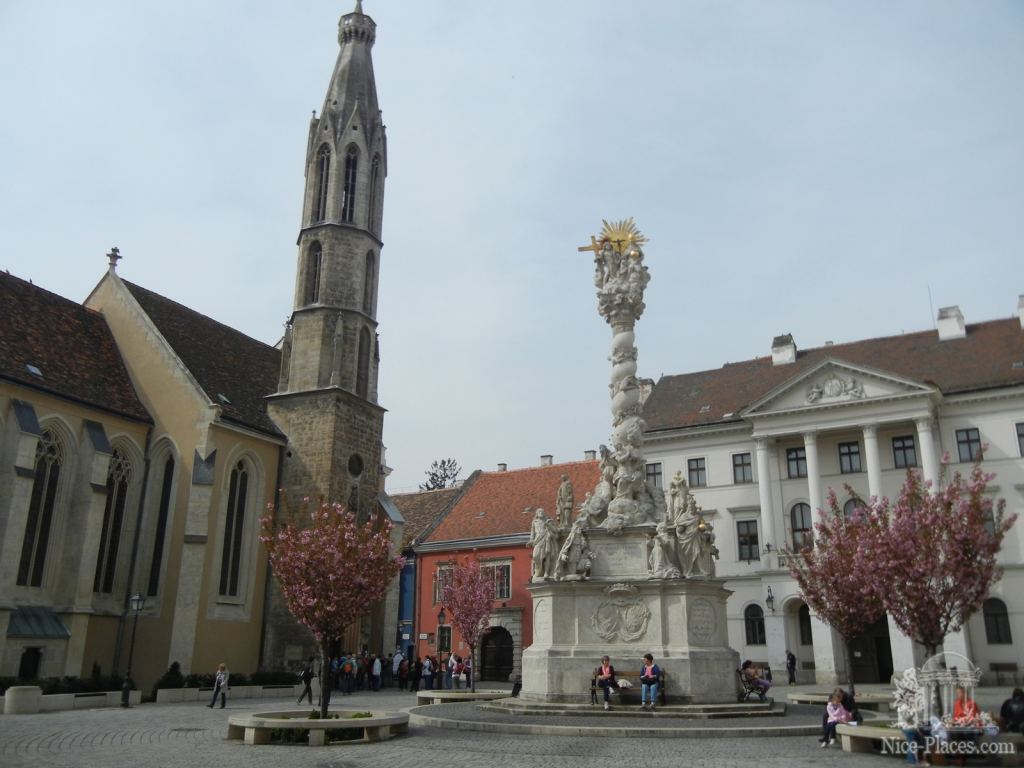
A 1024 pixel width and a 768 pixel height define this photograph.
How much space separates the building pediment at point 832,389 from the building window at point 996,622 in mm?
8351

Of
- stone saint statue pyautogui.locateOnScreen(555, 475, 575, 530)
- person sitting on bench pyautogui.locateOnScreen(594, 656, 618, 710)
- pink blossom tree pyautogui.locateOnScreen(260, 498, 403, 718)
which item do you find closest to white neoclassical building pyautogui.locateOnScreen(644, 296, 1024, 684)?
stone saint statue pyautogui.locateOnScreen(555, 475, 575, 530)

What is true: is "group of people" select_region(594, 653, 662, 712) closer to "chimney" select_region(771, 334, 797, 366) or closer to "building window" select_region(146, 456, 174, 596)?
"building window" select_region(146, 456, 174, 596)

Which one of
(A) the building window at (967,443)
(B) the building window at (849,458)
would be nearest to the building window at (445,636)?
(B) the building window at (849,458)

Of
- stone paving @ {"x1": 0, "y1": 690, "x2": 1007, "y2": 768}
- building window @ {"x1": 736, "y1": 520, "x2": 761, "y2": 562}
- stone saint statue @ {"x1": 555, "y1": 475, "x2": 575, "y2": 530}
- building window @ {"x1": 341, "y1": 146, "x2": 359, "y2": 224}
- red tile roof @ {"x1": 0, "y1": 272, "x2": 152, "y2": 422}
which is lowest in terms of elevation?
stone paving @ {"x1": 0, "y1": 690, "x2": 1007, "y2": 768}

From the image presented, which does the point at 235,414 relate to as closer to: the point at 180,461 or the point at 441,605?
the point at 180,461

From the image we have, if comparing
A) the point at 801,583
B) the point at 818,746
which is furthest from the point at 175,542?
the point at 818,746

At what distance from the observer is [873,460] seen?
3478 cm

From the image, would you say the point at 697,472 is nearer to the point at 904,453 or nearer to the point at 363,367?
the point at 904,453

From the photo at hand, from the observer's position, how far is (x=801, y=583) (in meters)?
21.5

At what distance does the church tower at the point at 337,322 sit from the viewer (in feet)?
112

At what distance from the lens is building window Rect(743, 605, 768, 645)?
36.2 meters

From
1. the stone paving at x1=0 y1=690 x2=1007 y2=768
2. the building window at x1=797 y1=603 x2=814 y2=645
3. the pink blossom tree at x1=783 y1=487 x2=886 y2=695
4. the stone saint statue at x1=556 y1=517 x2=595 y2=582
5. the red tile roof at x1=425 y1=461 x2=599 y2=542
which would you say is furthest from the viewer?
the red tile roof at x1=425 y1=461 x2=599 y2=542

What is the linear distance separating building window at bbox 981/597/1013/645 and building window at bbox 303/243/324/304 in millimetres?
29080

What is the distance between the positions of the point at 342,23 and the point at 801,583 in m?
33.9
